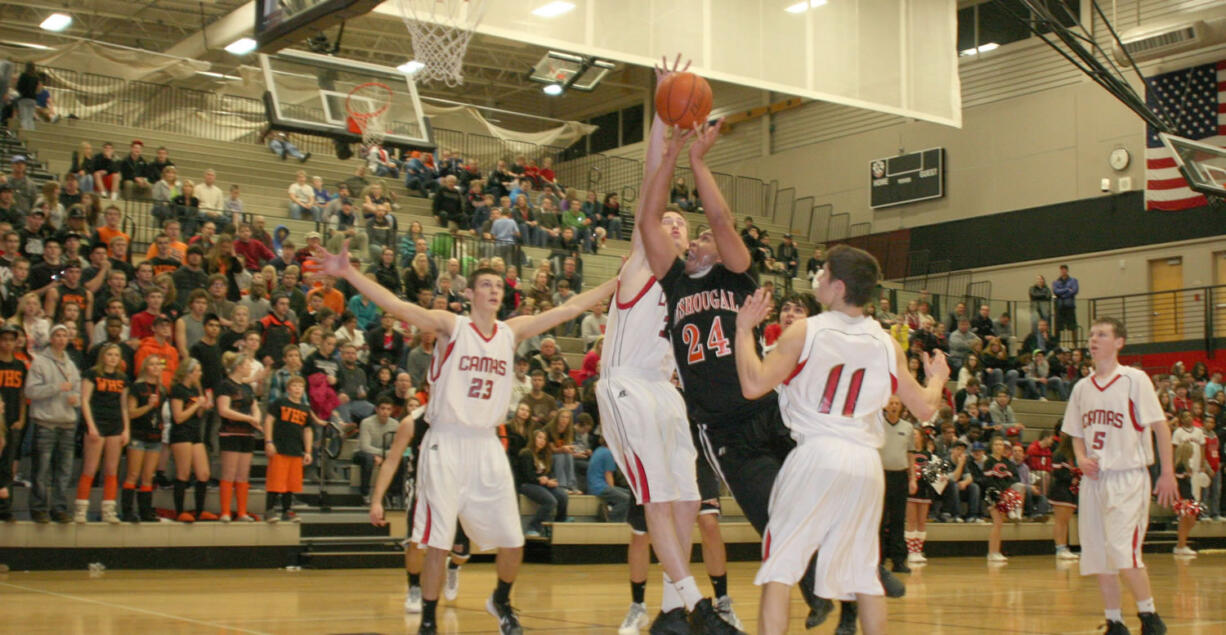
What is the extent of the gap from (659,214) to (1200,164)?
735 inches

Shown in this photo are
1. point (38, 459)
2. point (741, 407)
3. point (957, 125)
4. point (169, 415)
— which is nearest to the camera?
point (741, 407)

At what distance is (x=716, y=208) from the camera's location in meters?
5.54

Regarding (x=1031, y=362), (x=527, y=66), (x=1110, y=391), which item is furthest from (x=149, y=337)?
(x=527, y=66)

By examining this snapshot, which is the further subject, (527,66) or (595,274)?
(527,66)

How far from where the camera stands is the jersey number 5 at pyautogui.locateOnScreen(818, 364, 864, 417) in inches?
191

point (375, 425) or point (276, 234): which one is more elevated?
point (276, 234)

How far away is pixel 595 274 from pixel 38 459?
12.4 metres

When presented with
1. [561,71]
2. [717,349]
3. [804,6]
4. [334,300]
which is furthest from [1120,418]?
[561,71]

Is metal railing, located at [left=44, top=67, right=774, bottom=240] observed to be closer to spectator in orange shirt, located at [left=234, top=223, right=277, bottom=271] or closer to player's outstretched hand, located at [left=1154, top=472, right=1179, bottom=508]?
spectator in orange shirt, located at [left=234, top=223, right=277, bottom=271]

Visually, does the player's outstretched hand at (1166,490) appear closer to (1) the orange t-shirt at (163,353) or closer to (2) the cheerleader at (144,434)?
(2) the cheerleader at (144,434)

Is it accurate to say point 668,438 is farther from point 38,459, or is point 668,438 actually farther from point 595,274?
point 595,274

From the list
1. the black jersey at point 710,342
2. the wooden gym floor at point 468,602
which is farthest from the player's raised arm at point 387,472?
the black jersey at point 710,342

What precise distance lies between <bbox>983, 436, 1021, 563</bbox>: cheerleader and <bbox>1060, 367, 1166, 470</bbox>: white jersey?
8009 mm

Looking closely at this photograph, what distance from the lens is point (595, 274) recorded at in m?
22.4
